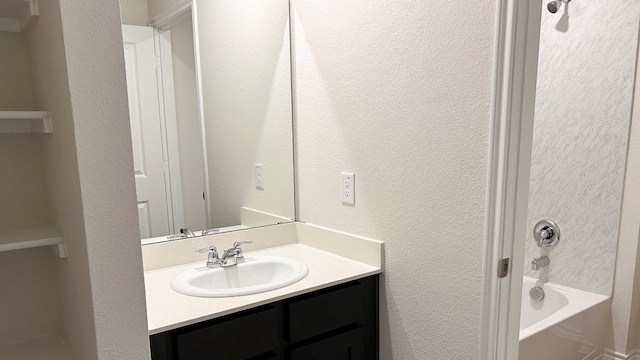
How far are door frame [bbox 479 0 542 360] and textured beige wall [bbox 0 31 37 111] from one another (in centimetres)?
126

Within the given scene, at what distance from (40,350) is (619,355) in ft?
8.14

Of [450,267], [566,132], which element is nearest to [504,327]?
[450,267]

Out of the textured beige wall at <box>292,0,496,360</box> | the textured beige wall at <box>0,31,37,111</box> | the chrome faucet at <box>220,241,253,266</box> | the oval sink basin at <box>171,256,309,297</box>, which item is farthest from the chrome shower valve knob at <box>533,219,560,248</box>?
the textured beige wall at <box>0,31,37,111</box>

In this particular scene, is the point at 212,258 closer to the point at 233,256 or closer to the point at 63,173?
the point at 233,256

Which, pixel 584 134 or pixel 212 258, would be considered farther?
pixel 584 134

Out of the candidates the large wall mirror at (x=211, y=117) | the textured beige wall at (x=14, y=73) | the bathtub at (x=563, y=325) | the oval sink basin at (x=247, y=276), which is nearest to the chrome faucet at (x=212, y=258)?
the oval sink basin at (x=247, y=276)

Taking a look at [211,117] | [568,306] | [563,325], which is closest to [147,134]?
[211,117]

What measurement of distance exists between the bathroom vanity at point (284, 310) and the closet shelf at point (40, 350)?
0.23m

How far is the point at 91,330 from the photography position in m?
0.97

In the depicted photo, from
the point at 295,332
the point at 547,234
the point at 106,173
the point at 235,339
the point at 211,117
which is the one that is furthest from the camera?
the point at 547,234

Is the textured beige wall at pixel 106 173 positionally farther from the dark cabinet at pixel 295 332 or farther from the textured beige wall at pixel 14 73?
the textured beige wall at pixel 14 73

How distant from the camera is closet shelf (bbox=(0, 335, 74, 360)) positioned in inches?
44.8

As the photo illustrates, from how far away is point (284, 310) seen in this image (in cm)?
141

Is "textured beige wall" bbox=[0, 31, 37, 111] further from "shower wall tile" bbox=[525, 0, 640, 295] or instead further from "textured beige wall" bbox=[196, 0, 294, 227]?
"shower wall tile" bbox=[525, 0, 640, 295]
